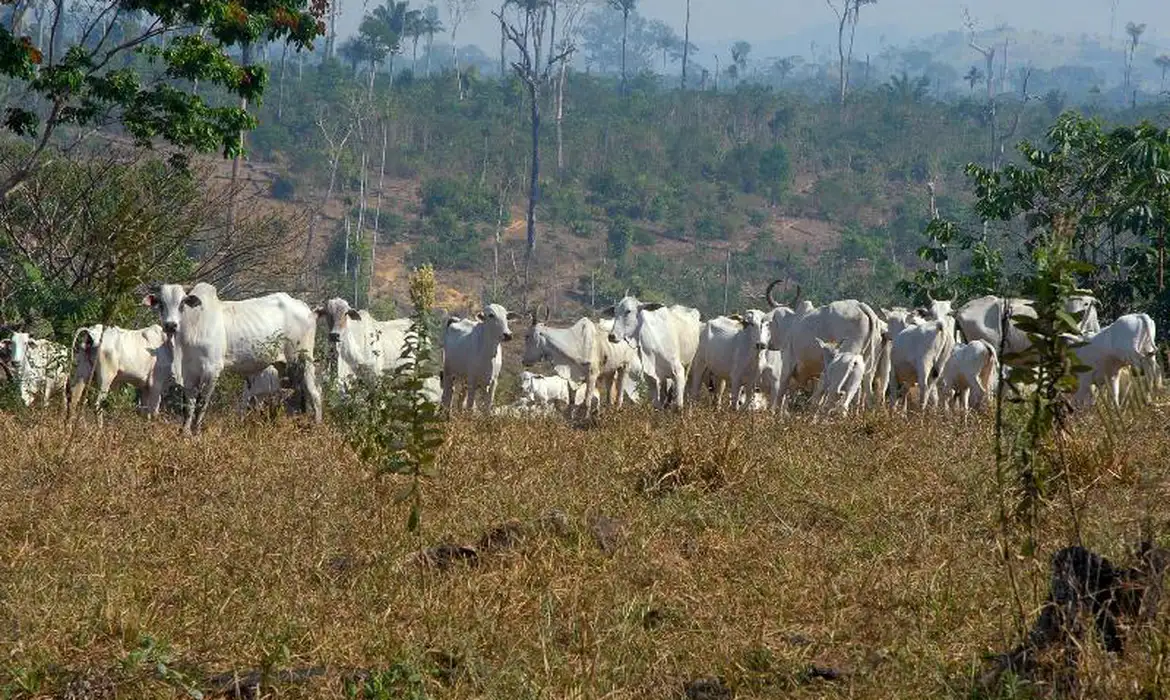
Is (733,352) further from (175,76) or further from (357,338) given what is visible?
(175,76)

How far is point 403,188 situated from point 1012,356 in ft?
184

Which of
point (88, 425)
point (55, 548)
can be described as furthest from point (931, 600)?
point (88, 425)

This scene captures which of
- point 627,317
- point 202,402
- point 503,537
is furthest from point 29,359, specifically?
point 503,537

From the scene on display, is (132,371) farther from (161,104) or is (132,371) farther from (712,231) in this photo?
(712,231)

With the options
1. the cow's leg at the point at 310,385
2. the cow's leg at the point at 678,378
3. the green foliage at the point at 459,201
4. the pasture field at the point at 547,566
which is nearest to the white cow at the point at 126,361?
the cow's leg at the point at 310,385

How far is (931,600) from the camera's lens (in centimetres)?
561

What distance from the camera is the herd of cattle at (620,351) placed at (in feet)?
43.5

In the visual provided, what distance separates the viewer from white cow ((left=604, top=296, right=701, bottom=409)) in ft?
54.5

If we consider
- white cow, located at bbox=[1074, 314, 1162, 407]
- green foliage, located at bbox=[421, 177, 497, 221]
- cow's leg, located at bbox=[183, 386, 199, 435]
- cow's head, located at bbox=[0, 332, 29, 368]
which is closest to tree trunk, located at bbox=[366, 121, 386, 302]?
green foliage, located at bbox=[421, 177, 497, 221]

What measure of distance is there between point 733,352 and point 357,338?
4.02m

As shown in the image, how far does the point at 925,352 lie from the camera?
48.0 ft

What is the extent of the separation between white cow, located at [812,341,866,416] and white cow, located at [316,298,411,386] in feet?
12.8

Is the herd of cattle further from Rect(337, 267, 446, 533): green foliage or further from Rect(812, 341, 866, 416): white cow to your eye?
Rect(337, 267, 446, 533): green foliage

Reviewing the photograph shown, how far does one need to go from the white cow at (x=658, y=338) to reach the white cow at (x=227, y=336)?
11.8 ft
